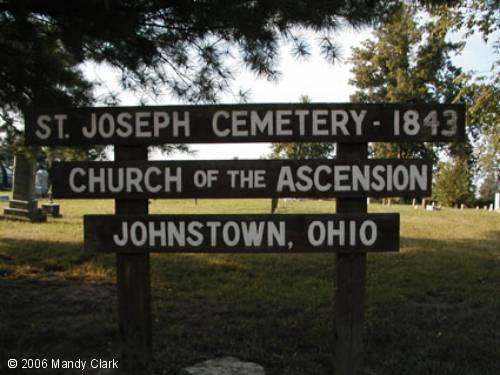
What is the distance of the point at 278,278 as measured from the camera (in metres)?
5.95

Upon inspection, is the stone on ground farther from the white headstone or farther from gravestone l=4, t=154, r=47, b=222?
the white headstone

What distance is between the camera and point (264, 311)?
453 cm

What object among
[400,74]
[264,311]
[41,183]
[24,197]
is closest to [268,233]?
[264,311]

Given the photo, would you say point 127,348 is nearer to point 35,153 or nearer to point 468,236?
point 35,153

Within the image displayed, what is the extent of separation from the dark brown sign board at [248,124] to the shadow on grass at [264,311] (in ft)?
5.82

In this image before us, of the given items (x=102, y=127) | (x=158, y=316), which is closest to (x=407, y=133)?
(x=102, y=127)

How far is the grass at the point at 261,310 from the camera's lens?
3.48 meters

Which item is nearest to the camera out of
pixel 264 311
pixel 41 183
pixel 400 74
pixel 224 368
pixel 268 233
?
pixel 268 233

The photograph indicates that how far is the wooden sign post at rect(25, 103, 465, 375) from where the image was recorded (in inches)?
115

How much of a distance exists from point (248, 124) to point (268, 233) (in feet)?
2.56

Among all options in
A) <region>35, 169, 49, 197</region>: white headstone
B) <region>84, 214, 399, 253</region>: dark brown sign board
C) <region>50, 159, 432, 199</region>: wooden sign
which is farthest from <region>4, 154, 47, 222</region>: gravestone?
<region>35, 169, 49, 197</region>: white headstone

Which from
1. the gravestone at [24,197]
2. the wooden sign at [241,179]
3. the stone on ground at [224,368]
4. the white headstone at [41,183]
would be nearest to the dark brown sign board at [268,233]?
the wooden sign at [241,179]

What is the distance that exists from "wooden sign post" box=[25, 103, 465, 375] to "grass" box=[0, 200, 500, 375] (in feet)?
2.46

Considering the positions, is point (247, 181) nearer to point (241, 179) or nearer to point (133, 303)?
point (241, 179)
